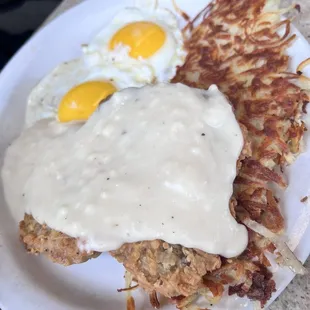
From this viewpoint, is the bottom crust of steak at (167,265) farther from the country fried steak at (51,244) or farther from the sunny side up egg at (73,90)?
the sunny side up egg at (73,90)

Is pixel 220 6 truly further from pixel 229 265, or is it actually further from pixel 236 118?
pixel 229 265

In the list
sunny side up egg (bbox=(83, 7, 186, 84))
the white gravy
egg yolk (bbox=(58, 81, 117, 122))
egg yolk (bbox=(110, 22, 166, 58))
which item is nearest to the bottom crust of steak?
the white gravy

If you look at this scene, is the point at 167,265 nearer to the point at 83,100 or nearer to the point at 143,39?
the point at 83,100

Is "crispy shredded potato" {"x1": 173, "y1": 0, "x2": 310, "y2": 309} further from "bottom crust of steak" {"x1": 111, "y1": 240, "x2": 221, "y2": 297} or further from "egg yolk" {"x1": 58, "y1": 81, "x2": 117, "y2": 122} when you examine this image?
"egg yolk" {"x1": 58, "y1": 81, "x2": 117, "y2": 122}

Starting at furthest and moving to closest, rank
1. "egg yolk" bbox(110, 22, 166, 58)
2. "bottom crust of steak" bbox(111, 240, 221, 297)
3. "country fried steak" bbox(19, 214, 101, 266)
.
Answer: "egg yolk" bbox(110, 22, 166, 58)
"country fried steak" bbox(19, 214, 101, 266)
"bottom crust of steak" bbox(111, 240, 221, 297)

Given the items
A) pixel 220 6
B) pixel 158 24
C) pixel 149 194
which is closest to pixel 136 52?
pixel 158 24

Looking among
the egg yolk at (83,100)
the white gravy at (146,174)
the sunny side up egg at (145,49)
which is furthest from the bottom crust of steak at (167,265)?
the sunny side up egg at (145,49)
